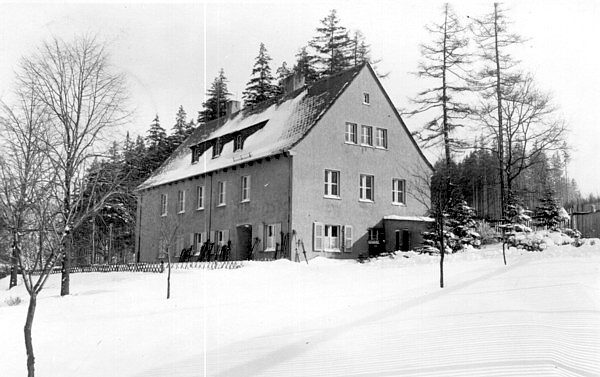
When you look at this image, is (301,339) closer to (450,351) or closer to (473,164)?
(450,351)

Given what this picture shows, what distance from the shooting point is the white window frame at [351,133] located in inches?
1239

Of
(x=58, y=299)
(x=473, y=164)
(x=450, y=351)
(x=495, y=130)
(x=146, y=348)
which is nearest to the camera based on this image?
(x=450, y=351)

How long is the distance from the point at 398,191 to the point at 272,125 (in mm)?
7992

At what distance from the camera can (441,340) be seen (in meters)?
11.0

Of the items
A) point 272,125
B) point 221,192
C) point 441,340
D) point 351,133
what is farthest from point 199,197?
point 441,340

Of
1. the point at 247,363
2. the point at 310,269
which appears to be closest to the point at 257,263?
the point at 310,269

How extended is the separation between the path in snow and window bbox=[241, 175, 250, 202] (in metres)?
16.9

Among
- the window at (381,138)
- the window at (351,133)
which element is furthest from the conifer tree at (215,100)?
the window at (351,133)

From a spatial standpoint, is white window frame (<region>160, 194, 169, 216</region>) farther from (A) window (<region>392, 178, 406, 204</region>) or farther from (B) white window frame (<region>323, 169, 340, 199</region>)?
(A) window (<region>392, 178, 406, 204</region>)

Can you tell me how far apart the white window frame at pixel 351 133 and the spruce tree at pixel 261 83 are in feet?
88.0

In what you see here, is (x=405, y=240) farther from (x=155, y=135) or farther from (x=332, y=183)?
(x=155, y=135)

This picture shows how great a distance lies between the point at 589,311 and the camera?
12.0m

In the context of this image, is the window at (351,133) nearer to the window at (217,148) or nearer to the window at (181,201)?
the window at (217,148)

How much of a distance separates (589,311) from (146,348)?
30.8 feet
